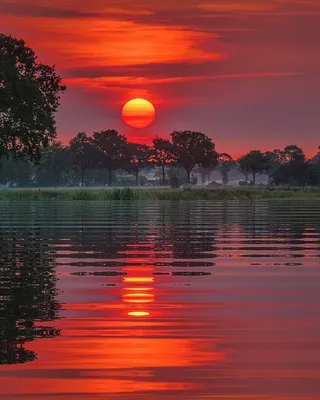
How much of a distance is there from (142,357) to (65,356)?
898 mm

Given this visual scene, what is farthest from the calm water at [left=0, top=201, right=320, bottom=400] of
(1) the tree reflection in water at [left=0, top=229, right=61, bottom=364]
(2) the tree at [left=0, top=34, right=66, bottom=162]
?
(2) the tree at [left=0, top=34, right=66, bottom=162]

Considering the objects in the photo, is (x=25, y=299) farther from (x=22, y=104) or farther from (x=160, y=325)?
(x=22, y=104)

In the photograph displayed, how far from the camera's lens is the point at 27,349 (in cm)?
1229

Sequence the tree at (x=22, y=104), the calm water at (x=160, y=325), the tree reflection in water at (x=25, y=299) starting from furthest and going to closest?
the tree at (x=22, y=104)
the tree reflection in water at (x=25, y=299)
the calm water at (x=160, y=325)

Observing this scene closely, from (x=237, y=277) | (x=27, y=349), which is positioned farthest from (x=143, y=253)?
(x=27, y=349)

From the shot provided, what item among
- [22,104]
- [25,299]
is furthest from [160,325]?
[22,104]

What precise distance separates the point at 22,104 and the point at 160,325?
73.4 m

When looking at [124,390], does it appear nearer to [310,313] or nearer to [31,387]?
[31,387]

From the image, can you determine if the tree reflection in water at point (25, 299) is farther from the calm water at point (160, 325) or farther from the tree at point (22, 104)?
the tree at point (22, 104)

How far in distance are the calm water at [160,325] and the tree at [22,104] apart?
192ft

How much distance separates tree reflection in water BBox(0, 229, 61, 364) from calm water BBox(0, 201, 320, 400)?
22 mm

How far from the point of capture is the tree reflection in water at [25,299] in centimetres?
1269

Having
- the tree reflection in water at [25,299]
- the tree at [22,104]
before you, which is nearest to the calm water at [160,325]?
the tree reflection in water at [25,299]

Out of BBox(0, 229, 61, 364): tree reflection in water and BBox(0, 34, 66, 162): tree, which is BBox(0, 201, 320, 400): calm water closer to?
BBox(0, 229, 61, 364): tree reflection in water
